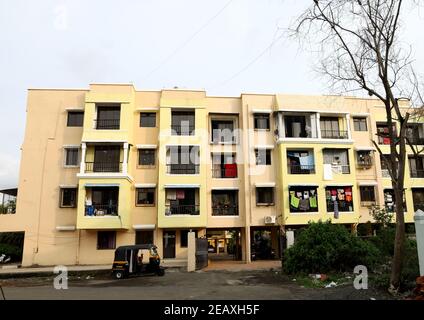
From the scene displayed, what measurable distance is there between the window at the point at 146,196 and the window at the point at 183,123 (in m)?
4.55

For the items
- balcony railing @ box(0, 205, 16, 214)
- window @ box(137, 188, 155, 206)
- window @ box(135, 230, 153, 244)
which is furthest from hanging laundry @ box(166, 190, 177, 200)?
balcony railing @ box(0, 205, 16, 214)

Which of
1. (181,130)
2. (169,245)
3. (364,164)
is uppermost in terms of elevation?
(181,130)

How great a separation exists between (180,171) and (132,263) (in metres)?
9.11

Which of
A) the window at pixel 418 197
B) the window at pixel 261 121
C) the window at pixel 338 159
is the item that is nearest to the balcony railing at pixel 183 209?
the window at pixel 261 121

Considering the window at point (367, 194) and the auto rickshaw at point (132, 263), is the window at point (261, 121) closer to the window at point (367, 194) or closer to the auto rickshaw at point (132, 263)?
the window at point (367, 194)

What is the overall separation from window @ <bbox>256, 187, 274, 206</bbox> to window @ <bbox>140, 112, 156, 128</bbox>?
919 cm

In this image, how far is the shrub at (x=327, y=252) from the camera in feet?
51.3

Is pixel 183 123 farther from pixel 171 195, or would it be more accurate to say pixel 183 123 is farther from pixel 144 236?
pixel 144 236

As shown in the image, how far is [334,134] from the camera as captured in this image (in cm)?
2833

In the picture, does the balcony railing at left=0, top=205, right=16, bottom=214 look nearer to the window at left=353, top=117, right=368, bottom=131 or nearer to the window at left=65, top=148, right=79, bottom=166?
the window at left=65, top=148, right=79, bottom=166

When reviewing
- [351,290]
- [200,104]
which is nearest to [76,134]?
[200,104]

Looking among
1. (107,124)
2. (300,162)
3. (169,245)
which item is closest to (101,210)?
(169,245)

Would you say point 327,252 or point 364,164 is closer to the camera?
point 327,252

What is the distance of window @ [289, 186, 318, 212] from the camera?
2588 centimetres
